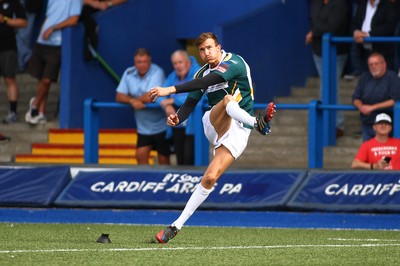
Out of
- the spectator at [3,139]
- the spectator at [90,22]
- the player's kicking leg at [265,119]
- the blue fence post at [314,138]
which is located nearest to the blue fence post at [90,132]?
the spectator at [90,22]

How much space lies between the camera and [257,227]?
1517 centimetres

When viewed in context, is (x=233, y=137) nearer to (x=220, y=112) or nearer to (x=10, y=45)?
(x=220, y=112)

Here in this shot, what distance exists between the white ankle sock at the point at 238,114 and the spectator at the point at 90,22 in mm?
8400

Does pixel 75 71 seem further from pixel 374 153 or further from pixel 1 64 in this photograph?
pixel 374 153

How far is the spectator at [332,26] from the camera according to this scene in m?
19.7

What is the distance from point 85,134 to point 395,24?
469 cm

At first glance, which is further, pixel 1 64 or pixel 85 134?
pixel 1 64

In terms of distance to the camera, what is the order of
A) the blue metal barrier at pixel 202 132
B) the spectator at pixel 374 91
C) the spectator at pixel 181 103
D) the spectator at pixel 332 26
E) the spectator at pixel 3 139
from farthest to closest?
1. the spectator at pixel 3 139
2. the spectator at pixel 332 26
3. the spectator at pixel 181 103
4. the blue metal barrier at pixel 202 132
5. the spectator at pixel 374 91

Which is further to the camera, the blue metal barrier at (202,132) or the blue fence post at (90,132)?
the blue fence post at (90,132)

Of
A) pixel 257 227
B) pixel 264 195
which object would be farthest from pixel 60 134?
pixel 257 227

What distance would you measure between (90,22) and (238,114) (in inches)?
335

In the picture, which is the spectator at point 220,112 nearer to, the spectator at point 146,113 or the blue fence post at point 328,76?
the spectator at point 146,113

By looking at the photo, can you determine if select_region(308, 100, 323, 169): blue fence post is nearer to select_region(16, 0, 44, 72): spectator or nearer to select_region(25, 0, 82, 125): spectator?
select_region(25, 0, 82, 125): spectator

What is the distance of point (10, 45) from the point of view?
2164 cm
